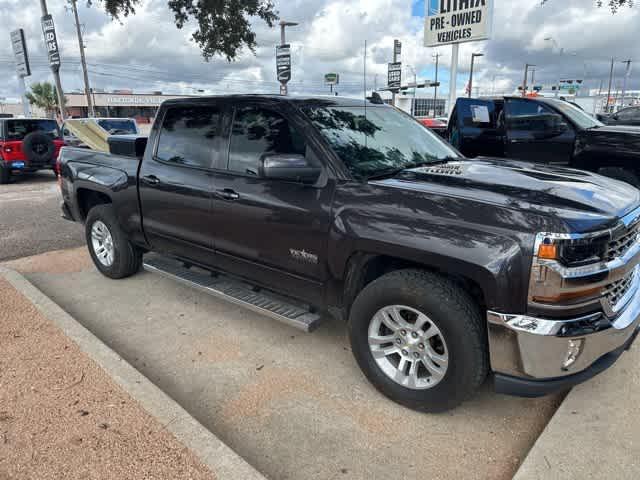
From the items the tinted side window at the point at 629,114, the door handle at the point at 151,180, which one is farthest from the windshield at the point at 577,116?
the tinted side window at the point at 629,114

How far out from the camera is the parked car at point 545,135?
6254 mm

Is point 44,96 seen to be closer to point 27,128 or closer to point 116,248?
point 27,128

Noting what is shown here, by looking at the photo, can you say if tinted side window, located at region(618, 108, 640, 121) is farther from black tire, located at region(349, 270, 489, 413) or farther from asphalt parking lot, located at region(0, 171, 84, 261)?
asphalt parking lot, located at region(0, 171, 84, 261)

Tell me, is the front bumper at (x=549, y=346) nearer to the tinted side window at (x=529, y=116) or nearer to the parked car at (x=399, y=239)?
the parked car at (x=399, y=239)

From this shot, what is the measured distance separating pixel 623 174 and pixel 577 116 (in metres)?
1.52

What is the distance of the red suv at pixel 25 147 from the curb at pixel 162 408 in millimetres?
10095

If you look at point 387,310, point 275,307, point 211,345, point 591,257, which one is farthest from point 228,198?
point 591,257

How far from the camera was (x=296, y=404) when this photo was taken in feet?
9.63

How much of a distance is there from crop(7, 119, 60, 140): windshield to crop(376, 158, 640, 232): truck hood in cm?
1314

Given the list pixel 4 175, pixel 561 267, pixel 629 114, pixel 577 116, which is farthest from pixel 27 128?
pixel 629 114

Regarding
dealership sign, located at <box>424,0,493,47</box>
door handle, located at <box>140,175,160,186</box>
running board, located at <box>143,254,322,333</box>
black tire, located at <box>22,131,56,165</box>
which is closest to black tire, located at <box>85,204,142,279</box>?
running board, located at <box>143,254,322,333</box>

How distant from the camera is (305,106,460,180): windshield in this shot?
315 centimetres

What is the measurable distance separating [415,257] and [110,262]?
11.9 feet

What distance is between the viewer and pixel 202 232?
3830 millimetres
